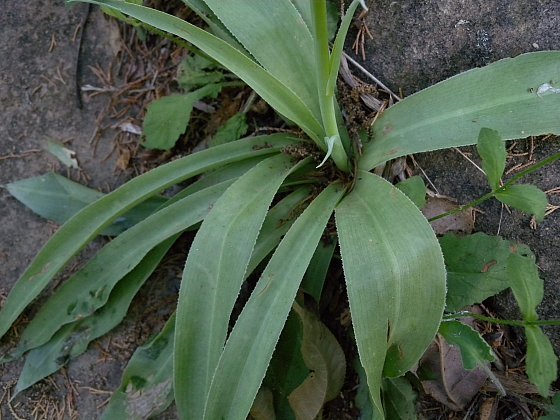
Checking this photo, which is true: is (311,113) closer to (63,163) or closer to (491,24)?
(491,24)

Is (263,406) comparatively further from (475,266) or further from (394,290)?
(475,266)

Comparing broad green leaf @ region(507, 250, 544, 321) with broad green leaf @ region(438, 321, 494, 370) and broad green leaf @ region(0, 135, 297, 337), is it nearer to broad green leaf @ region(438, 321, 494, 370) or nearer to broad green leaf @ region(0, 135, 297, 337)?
broad green leaf @ region(438, 321, 494, 370)

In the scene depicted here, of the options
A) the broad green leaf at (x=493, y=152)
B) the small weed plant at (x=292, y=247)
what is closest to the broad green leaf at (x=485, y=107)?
the small weed plant at (x=292, y=247)

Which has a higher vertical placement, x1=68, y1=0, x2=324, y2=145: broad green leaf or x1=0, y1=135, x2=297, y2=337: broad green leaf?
x1=68, y1=0, x2=324, y2=145: broad green leaf

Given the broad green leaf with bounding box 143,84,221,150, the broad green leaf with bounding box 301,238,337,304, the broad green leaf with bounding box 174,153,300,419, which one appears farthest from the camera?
the broad green leaf with bounding box 143,84,221,150

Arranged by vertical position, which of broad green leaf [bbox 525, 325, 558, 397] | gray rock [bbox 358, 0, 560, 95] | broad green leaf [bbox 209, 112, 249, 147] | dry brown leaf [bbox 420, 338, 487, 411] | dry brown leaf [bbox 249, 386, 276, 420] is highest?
gray rock [bbox 358, 0, 560, 95]

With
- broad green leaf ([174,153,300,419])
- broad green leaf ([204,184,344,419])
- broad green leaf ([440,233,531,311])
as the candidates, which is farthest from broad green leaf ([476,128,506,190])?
broad green leaf ([174,153,300,419])

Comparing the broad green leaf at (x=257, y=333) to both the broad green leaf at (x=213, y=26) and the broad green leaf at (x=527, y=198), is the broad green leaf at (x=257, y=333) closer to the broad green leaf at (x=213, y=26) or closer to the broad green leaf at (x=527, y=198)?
the broad green leaf at (x=527, y=198)
